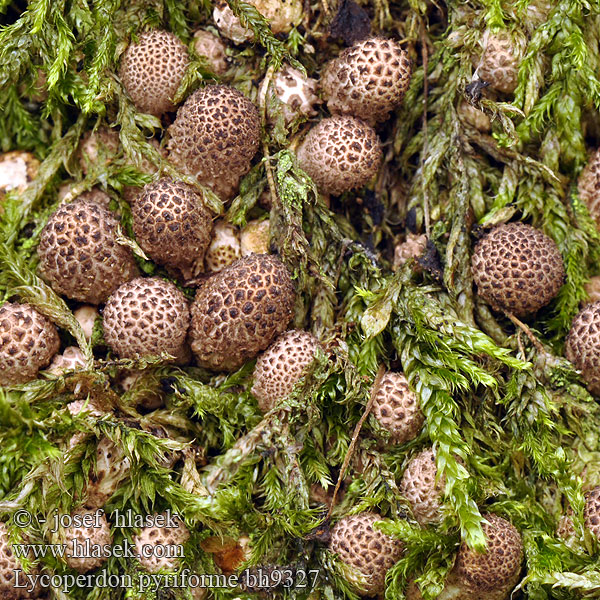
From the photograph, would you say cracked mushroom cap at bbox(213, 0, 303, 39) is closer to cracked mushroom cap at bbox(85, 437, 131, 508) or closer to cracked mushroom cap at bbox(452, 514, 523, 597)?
cracked mushroom cap at bbox(85, 437, 131, 508)

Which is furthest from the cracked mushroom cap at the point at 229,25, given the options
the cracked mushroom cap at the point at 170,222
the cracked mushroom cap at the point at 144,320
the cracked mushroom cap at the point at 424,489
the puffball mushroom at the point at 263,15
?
the cracked mushroom cap at the point at 424,489

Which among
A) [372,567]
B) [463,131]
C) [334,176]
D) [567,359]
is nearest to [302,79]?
[334,176]

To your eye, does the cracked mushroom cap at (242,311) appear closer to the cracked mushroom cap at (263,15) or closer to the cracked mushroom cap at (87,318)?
the cracked mushroom cap at (87,318)

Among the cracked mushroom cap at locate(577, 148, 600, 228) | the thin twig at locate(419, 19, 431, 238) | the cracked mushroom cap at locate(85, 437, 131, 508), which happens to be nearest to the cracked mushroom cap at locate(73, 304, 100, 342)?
the cracked mushroom cap at locate(85, 437, 131, 508)

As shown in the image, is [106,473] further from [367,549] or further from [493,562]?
[493,562]

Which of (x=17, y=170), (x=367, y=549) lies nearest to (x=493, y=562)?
(x=367, y=549)

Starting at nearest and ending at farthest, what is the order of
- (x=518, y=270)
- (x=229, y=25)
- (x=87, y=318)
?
1. (x=518, y=270)
2. (x=87, y=318)
3. (x=229, y=25)
